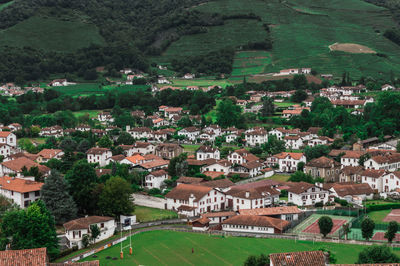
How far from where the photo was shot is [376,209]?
4612 centimetres

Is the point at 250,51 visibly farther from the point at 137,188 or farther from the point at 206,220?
the point at 206,220

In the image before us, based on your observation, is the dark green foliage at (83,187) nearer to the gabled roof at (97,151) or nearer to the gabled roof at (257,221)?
the gabled roof at (257,221)

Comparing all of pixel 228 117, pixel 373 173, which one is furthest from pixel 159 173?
pixel 228 117

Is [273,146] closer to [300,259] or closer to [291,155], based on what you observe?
[291,155]

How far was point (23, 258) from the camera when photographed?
25.7m

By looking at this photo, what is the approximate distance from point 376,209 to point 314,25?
11241cm

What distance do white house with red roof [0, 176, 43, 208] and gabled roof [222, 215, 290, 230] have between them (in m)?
16.1

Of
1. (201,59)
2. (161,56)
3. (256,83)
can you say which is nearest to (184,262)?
(256,83)

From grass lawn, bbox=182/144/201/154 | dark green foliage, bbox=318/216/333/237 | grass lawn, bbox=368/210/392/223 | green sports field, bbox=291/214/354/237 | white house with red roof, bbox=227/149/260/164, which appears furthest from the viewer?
grass lawn, bbox=182/144/201/154

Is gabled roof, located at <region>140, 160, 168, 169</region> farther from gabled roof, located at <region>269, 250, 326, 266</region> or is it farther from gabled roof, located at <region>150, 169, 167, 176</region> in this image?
gabled roof, located at <region>269, 250, 326, 266</region>

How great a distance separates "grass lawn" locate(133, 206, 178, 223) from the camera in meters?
44.2

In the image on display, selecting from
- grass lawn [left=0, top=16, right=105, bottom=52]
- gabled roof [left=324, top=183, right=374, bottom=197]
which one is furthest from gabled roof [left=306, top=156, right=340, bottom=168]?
grass lawn [left=0, top=16, right=105, bottom=52]

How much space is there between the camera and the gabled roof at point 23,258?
25438 millimetres

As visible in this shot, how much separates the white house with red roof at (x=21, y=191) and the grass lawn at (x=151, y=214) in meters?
8.52
